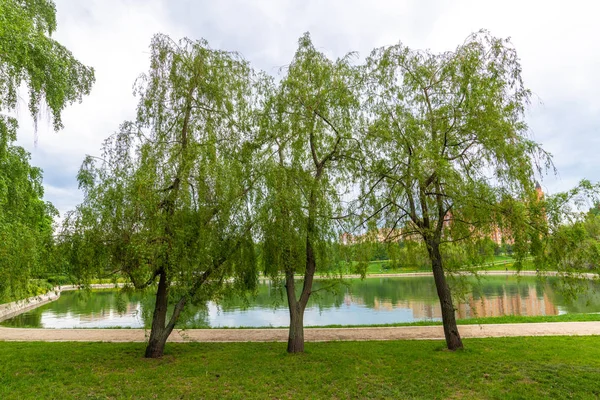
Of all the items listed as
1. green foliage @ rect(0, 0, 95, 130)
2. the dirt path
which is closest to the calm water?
the dirt path

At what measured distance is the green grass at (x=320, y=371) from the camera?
5859mm

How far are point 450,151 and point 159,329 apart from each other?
24.3 ft

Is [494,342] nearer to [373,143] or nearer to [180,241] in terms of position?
[373,143]

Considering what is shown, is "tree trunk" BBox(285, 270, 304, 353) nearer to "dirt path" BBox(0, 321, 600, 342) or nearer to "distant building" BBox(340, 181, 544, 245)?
"distant building" BBox(340, 181, 544, 245)

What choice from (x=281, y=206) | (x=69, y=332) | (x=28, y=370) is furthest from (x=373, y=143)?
(x=69, y=332)

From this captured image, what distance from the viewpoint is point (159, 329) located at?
8.17m

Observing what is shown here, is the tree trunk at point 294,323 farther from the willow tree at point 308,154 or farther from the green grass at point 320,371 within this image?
the green grass at point 320,371

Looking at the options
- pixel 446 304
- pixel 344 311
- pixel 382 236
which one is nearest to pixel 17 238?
pixel 382 236

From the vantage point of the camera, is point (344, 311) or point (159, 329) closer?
point (159, 329)

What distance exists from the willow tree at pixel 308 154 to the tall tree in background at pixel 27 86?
3929 mm

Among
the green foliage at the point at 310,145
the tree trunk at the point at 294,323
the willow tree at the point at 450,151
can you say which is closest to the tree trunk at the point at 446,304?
the willow tree at the point at 450,151

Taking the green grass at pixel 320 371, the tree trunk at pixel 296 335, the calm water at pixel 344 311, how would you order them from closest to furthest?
the green grass at pixel 320 371
the tree trunk at pixel 296 335
the calm water at pixel 344 311

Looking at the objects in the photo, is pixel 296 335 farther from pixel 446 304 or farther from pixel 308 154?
pixel 308 154

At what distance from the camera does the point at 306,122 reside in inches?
332
